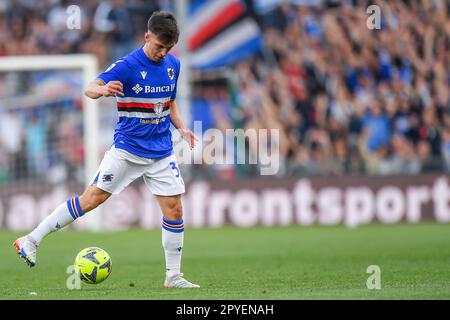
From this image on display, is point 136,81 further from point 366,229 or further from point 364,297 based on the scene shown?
point 366,229

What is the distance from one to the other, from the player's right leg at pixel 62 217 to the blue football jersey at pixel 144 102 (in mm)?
523

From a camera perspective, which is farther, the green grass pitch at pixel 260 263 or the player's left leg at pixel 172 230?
the player's left leg at pixel 172 230

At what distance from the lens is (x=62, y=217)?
9.43m

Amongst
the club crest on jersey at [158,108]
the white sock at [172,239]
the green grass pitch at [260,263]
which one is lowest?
the green grass pitch at [260,263]

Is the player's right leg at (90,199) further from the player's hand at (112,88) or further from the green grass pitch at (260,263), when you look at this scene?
the player's hand at (112,88)

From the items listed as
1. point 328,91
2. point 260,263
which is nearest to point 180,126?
point 260,263

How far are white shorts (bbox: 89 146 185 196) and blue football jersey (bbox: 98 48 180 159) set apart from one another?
0.08 meters

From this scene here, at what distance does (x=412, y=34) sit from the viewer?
20.2 metres

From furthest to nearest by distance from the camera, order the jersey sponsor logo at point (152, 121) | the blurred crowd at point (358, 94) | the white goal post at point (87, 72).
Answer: the white goal post at point (87, 72)
the blurred crowd at point (358, 94)
the jersey sponsor logo at point (152, 121)

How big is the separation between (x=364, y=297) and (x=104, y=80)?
309 centimetres

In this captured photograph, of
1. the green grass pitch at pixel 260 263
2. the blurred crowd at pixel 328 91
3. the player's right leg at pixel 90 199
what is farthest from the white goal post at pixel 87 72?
the player's right leg at pixel 90 199

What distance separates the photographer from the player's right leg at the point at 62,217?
9367 mm
